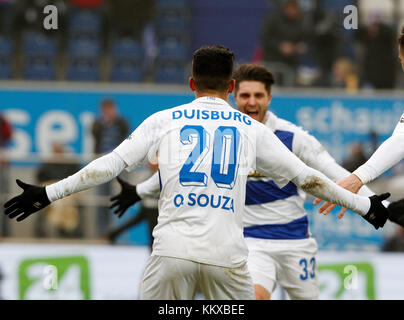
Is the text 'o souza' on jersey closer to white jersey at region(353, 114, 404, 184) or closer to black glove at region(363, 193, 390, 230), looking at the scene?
black glove at region(363, 193, 390, 230)

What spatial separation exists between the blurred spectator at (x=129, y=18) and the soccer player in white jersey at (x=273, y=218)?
9768mm

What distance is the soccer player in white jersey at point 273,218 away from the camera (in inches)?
271

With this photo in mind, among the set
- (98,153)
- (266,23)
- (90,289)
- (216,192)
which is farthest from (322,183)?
(266,23)

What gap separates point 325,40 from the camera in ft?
51.1

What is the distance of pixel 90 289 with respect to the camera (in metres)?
10.3

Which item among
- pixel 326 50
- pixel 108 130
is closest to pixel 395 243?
pixel 326 50

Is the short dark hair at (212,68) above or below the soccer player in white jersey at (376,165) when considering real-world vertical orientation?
above

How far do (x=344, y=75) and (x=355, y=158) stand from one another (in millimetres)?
2369

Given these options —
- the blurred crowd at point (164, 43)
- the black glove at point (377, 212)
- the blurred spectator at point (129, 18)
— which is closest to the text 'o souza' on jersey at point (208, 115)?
the black glove at point (377, 212)

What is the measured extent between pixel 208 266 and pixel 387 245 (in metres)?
8.52

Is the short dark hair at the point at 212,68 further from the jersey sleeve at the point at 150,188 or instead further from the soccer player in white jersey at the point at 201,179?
the jersey sleeve at the point at 150,188

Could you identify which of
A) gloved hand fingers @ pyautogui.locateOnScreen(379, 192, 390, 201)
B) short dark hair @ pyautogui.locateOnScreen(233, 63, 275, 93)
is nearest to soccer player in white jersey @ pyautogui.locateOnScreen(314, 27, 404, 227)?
gloved hand fingers @ pyautogui.locateOnScreen(379, 192, 390, 201)
